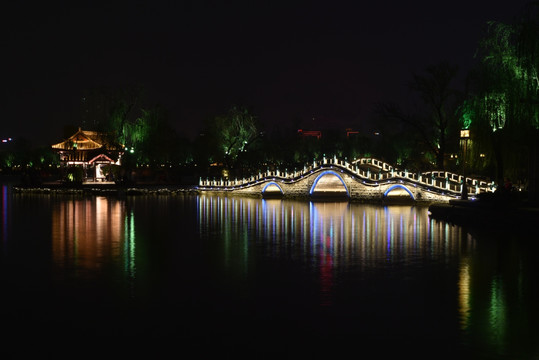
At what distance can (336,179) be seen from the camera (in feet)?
147

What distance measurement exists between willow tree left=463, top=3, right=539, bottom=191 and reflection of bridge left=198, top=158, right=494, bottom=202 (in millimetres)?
3643

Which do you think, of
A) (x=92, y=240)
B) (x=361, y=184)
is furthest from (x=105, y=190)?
(x=92, y=240)

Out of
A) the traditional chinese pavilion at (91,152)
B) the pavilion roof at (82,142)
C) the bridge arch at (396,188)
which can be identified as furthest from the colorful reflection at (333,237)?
the pavilion roof at (82,142)

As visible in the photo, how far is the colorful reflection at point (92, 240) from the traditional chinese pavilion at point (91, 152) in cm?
2932

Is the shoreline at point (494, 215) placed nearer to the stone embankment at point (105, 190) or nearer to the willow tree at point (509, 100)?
the willow tree at point (509, 100)

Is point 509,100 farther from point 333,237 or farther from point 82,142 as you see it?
point 82,142

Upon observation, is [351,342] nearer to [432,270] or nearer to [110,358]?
[110,358]

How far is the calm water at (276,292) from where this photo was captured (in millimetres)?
8320

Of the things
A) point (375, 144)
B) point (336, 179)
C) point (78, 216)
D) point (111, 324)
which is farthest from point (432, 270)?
point (375, 144)

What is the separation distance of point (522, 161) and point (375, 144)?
62310 millimetres

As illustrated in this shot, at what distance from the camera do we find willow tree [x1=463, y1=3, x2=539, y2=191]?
21.8 metres

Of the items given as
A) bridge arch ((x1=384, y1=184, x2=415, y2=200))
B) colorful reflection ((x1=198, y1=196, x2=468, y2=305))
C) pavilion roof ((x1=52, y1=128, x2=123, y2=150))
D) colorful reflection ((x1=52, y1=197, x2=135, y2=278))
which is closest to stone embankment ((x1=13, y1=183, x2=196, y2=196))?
pavilion roof ((x1=52, y1=128, x2=123, y2=150))

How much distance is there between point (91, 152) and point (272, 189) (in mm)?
18667

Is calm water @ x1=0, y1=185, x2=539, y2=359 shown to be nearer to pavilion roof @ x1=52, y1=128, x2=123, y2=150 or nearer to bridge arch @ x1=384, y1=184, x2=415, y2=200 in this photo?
bridge arch @ x1=384, y1=184, x2=415, y2=200
